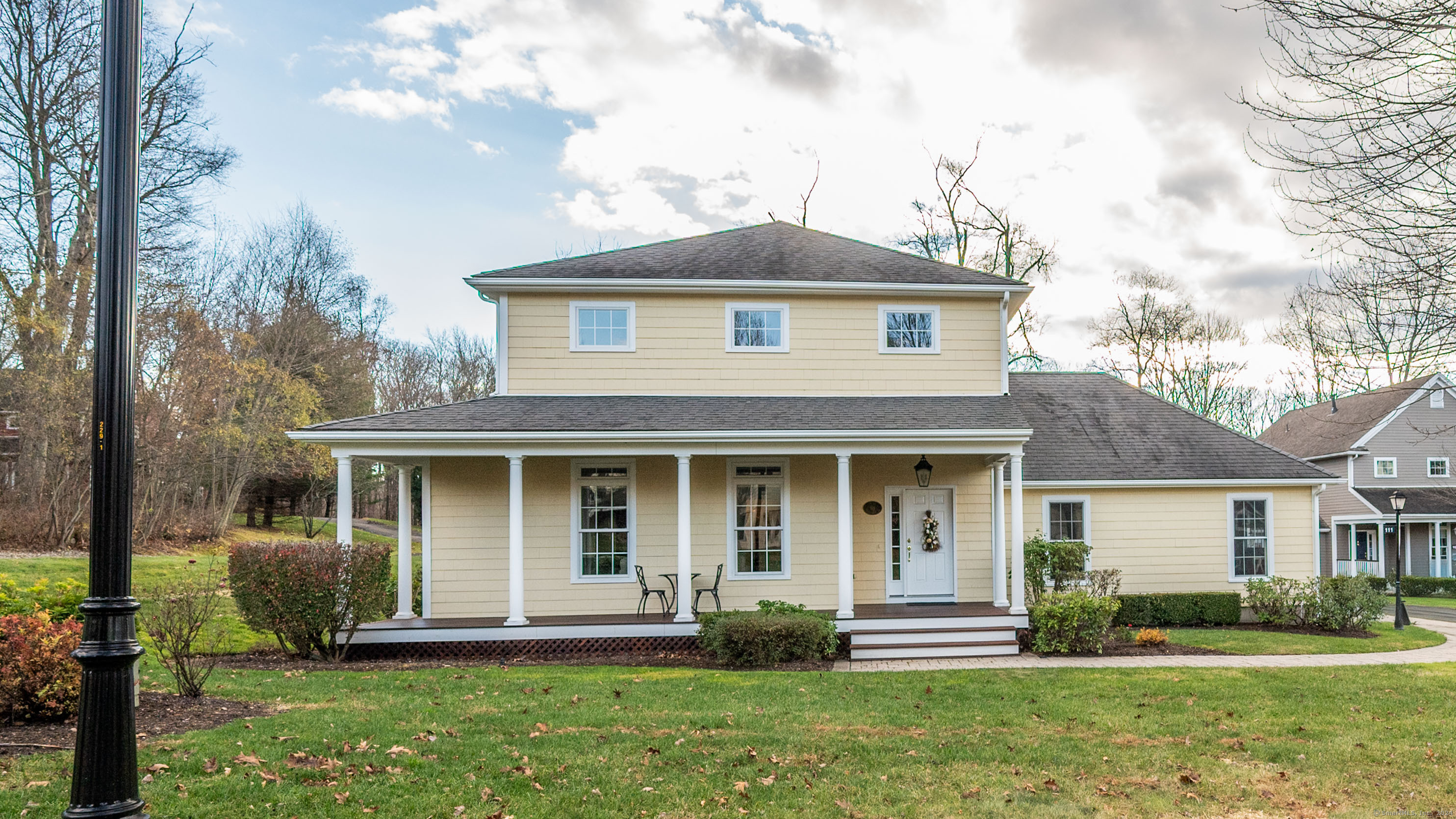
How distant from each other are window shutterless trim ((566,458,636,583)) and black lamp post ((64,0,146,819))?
35.2 feet

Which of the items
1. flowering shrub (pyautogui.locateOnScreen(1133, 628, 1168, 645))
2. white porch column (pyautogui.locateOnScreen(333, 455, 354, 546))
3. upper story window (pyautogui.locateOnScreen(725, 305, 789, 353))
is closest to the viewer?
white porch column (pyautogui.locateOnScreen(333, 455, 354, 546))

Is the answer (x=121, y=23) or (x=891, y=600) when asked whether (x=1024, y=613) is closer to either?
(x=891, y=600)

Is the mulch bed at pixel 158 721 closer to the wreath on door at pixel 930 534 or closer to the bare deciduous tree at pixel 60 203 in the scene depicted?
the wreath on door at pixel 930 534

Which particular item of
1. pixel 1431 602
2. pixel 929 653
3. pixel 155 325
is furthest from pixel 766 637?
pixel 1431 602

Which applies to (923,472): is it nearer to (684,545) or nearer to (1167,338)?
(684,545)

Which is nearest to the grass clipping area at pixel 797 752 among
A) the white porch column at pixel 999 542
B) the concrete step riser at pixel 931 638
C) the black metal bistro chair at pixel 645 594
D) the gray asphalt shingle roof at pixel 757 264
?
the concrete step riser at pixel 931 638

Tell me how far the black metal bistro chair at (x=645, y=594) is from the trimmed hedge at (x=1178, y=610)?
8.24 metres

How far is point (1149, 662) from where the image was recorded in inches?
472

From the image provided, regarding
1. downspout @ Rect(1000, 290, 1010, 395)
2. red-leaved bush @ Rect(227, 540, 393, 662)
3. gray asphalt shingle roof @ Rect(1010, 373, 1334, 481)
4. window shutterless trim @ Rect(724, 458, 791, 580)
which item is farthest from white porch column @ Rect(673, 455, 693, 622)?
gray asphalt shingle roof @ Rect(1010, 373, 1334, 481)

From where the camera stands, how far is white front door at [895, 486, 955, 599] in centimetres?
1488

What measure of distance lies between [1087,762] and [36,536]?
2117 cm

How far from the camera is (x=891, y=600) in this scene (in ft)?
48.5

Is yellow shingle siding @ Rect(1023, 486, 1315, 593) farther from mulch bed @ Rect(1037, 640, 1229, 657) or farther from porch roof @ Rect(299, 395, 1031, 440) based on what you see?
porch roof @ Rect(299, 395, 1031, 440)

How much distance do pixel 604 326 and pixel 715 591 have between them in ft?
15.5
